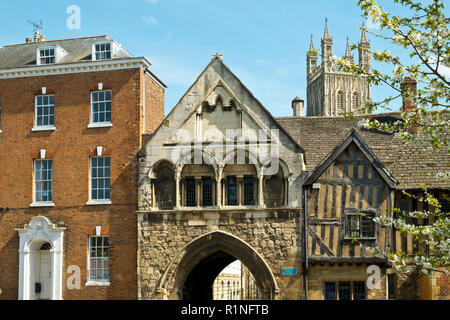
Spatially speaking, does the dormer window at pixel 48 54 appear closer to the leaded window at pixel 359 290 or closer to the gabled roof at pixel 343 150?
the gabled roof at pixel 343 150

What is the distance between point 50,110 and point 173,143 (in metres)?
5.73

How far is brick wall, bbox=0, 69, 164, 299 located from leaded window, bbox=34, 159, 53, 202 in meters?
0.24

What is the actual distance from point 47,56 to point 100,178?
5.96 meters

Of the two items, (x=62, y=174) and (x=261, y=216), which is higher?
(x=62, y=174)

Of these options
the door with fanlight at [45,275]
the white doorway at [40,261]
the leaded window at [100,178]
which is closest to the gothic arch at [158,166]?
the leaded window at [100,178]

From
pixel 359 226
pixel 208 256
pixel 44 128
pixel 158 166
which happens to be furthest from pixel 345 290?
pixel 44 128

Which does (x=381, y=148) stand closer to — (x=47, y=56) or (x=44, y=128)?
(x=44, y=128)

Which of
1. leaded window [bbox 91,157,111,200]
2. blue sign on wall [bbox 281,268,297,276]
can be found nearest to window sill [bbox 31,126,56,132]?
leaded window [bbox 91,157,111,200]

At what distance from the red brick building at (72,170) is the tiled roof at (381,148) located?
6658mm

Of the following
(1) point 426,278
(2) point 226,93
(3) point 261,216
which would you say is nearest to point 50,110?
(2) point 226,93

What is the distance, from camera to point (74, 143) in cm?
2591

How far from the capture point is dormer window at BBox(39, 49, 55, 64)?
27125mm

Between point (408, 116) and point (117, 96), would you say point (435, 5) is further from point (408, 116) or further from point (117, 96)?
point (117, 96)

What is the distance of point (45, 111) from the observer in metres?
26.6
